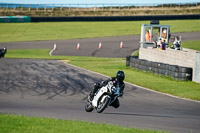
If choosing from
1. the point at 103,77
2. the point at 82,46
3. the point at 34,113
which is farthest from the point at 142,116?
the point at 82,46

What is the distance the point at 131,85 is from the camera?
2239 cm

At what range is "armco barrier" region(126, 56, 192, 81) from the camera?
2345 centimetres

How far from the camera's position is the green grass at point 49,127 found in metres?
10.4

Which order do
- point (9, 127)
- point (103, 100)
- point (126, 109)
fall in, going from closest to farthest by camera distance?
1. point (9, 127)
2. point (103, 100)
3. point (126, 109)

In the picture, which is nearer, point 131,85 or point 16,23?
point 131,85

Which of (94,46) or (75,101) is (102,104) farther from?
(94,46)

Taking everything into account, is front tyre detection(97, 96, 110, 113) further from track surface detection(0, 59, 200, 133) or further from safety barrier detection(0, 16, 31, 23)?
safety barrier detection(0, 16, 31, 23)

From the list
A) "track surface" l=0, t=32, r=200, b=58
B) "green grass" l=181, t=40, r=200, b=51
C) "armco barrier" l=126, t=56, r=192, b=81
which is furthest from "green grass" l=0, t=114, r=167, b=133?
"green grass" l=181, t=40, r=200, b=51

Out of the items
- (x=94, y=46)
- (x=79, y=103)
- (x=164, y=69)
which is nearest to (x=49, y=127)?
(x=79, y=103)

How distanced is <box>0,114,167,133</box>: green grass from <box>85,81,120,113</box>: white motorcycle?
7.35ft

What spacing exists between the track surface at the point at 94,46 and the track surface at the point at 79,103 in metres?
17.8

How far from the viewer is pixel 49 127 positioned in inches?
425

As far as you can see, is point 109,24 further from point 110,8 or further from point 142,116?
point 142,116

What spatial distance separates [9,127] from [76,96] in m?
7.84
